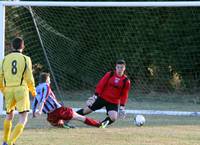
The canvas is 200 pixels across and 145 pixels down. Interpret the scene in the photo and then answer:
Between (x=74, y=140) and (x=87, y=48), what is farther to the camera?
(x=87, y=48)

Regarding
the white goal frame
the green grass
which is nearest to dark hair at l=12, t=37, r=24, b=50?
the green grass

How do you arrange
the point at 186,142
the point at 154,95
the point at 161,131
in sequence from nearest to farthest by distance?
the point at 186,142 → the point at 161,131 → the point at 154,95

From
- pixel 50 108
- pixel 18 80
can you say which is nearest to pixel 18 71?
pixel 18 80

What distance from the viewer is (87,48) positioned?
16.1 meters

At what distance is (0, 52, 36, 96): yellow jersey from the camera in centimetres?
886

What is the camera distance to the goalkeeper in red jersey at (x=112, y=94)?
11.7 m

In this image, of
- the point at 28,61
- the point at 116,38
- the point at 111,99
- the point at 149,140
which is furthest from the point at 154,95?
the point at 28,61

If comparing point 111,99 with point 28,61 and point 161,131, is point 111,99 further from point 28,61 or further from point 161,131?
point 28,61

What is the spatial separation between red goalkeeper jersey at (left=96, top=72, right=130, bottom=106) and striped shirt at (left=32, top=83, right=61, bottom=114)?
1.20 metres

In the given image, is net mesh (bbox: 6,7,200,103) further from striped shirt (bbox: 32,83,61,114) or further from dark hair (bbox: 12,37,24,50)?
dark hair (bbox: 12,37,24,50)

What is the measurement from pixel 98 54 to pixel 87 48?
0.44 meters

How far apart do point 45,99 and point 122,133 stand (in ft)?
4.77

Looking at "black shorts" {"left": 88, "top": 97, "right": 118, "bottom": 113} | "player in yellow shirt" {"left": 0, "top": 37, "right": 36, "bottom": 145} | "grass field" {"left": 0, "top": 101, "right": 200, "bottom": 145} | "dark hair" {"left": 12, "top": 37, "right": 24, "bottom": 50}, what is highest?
"dark hair" {"left": 12, "top": 37, "right": 24, "bottom": 50}

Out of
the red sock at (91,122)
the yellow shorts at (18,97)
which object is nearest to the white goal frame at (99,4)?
the red sock at (91,122)
